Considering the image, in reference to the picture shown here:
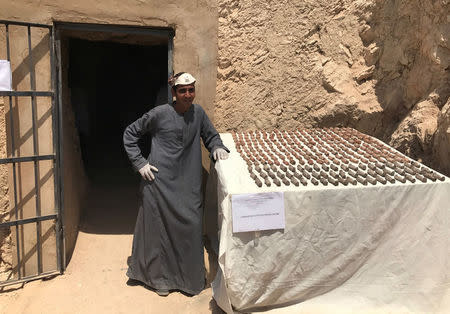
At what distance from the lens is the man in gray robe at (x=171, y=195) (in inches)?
133

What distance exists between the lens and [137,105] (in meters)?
8.42

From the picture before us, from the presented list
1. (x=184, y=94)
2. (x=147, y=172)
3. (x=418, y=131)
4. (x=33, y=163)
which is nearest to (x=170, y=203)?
(x=147, y=172)

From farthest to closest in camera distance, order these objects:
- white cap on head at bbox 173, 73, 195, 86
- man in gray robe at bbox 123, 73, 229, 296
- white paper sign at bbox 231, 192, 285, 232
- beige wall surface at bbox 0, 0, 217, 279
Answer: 1. beige wall surface at bbox 0, 0, 217, 279
2. man in gray robe at bbox 123, 73, 229, 296
3. white cap on head at bbox 173, 73, 195, 86
4. white paper sign at bbox 231, 192, 285, 232

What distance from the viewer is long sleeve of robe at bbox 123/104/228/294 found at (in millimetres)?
3400

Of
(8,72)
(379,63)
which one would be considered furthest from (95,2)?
(379,63)

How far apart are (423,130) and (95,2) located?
3.23 meters

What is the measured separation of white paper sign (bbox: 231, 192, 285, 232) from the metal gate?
191cm

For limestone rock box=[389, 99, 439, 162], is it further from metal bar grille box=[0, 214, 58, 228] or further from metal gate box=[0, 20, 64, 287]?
metal bar grille box=[0, 214, 58, 228]

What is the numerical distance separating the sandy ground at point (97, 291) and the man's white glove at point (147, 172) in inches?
41.3

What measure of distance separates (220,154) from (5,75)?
6.27ft

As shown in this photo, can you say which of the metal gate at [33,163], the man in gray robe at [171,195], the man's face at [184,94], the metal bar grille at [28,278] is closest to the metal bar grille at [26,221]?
the metal gate at [33,163]

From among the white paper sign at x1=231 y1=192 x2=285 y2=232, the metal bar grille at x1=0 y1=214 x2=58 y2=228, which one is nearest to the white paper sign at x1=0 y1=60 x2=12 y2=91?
the metal bar grille at x1=0 y1=214 x2=58 y2=228

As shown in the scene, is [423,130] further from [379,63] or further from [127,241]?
[127,241]

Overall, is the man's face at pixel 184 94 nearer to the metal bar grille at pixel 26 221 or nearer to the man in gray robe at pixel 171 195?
the man in gray robe at pixel 171 195
